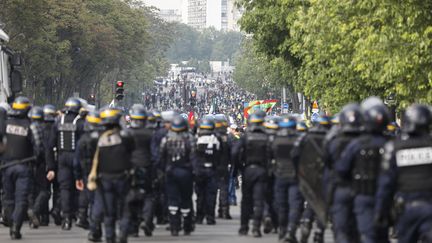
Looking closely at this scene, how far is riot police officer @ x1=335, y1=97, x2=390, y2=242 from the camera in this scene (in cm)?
1390

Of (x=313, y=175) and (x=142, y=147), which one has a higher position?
(x=142, y=147)

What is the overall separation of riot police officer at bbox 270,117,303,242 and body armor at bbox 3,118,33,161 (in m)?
3.53

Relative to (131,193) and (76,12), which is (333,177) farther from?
(76,12)

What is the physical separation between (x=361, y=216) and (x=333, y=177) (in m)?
0.98

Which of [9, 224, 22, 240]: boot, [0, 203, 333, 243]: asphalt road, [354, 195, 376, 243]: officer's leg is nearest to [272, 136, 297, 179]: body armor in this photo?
[0, 203, 333, 243]: asphalt road

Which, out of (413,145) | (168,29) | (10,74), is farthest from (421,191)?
(168,29)

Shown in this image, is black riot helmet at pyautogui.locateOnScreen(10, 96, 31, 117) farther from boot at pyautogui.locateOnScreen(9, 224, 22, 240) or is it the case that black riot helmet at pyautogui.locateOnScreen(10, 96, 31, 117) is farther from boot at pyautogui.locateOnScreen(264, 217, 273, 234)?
boot at pyautogui.locateOnScreen(264, 217, 273, 234)

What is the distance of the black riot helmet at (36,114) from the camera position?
21391 millimetres

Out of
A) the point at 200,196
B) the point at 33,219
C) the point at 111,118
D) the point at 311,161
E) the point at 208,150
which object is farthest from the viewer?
the point at 200,196

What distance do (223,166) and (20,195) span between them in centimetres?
524

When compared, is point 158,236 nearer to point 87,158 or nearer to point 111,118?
point 87,158

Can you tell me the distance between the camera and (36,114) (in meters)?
21.4

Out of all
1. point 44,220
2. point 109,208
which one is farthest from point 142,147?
point 109,208

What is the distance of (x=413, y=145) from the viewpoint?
13.1 meters
